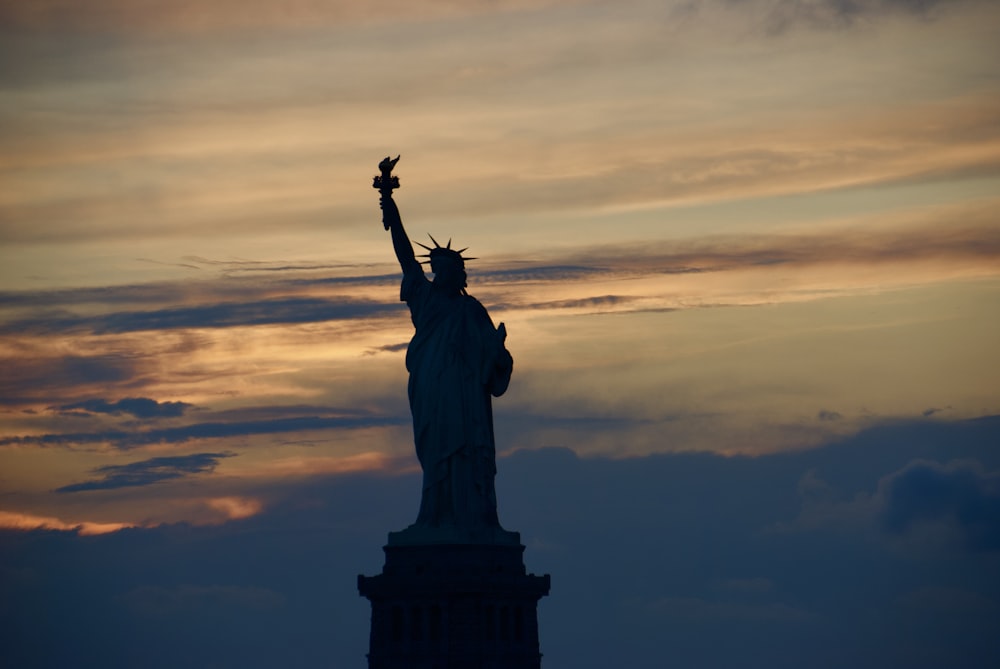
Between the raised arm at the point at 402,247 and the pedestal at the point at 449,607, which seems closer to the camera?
the pedestal at the point at 449,607

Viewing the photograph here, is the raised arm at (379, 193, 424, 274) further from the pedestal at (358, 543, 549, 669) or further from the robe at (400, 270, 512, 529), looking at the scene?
the pedestal at (358, 543, 549, 669)

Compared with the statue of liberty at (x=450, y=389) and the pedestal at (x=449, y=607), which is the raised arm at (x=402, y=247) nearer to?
the statue of liberty at (x=450, y=389)

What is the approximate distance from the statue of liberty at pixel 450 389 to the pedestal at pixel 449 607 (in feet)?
1.54

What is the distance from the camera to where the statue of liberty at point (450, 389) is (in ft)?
259

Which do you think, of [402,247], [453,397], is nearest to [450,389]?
[453,397]

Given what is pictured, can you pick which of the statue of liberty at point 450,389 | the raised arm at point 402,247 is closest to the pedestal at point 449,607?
the statue of liberty at point 450,389

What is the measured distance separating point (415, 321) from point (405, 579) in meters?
6.75

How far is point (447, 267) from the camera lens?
80500 millimetres

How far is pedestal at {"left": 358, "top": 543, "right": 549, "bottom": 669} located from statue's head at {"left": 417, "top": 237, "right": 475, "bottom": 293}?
677cm

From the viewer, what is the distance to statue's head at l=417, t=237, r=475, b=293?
80500 millimetres

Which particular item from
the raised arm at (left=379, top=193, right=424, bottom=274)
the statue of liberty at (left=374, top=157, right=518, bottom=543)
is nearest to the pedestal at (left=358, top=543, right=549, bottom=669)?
the statue of liberty at (left=374, top=157, right=518, bottom=543)

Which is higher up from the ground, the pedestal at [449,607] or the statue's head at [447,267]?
the statue's head at [447,267]

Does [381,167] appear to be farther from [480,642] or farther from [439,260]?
[480,642]

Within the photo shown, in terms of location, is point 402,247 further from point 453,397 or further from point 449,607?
point 449,607
